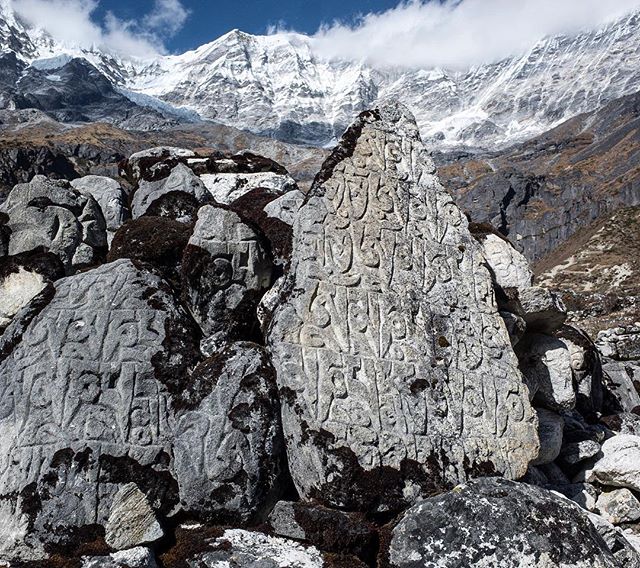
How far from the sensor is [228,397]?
7113 mm

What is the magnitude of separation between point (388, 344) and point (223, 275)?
8.15 ft

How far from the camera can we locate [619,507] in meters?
8.13

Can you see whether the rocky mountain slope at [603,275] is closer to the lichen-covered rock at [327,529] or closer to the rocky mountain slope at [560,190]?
the lichen-covered rock at [327,529]

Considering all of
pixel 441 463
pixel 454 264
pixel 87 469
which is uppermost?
pixel 454 264

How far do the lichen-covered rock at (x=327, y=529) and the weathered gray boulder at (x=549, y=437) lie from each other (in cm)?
325

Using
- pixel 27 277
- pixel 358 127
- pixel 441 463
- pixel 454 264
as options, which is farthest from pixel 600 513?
pixel 27 277

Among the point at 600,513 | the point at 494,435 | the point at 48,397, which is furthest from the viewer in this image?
the point at 600,513

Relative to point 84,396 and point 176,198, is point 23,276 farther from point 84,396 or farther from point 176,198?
point 84,396

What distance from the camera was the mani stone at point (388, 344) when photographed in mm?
6951

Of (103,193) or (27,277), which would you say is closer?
(27,277)

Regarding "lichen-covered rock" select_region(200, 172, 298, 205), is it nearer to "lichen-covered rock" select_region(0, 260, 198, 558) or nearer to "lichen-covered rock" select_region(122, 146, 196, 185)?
"lichen-covered rock" select_region(122, 146, 196, 185)

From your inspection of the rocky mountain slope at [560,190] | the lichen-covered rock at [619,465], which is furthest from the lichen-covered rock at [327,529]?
the rocky mountain slope at [560,190]

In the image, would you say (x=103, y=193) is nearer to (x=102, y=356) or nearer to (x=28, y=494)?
(x=102, y=356)

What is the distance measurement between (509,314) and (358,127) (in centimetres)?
346
